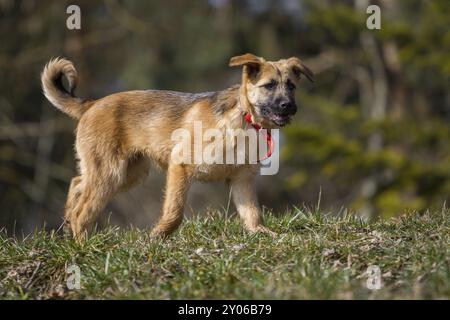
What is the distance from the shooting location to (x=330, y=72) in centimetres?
2842

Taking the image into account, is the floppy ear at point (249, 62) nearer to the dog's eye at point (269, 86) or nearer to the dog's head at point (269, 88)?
the dog's head at point (269, 88)

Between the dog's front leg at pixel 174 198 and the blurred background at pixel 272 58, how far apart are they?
38.6 feet

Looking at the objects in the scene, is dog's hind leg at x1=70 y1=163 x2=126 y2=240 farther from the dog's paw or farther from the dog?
the dog's paw

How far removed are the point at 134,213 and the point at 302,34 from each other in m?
8.25

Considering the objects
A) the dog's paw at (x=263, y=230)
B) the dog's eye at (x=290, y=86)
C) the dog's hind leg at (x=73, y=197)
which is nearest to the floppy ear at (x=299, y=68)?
the dog's eye at (x=290, y=86)

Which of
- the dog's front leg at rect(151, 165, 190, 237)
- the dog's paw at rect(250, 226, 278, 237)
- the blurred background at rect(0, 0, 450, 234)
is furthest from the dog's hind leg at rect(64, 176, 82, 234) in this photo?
the blurred background at rect(0, 0, 450, 234)

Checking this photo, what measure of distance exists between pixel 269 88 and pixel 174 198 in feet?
4.55

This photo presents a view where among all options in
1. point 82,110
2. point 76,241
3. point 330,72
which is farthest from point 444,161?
point 76,241

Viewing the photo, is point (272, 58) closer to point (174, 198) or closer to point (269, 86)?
point (269, 86)

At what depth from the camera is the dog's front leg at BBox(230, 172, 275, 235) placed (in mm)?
8531

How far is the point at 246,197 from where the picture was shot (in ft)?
28.6

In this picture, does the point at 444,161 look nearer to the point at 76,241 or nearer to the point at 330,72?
the point at 330,72

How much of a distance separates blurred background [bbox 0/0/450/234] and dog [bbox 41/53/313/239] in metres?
11.1

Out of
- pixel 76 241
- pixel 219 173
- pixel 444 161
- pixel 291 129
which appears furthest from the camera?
pixel 444 161
